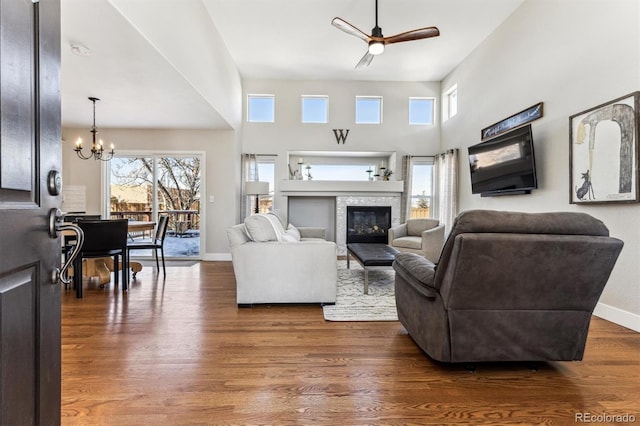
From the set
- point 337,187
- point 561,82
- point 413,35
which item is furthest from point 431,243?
point 413,35

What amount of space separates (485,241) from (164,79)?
3612mm

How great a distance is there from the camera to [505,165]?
4.16 m

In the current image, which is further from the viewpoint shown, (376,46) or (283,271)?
(376,46)

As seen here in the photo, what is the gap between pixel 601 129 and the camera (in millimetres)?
2844

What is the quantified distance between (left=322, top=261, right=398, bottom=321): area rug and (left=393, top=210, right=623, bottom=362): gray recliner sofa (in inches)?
36.6

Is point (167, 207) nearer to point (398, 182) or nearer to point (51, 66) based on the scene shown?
point (398, 182)

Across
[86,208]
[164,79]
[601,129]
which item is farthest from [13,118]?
[86,208]

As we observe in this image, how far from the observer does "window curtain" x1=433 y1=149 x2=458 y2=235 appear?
5.75 meters

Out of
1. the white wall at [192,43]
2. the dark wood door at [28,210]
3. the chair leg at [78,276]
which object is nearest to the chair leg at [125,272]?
the chair leg at [78,276]

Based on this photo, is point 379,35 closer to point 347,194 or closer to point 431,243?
point 431,243

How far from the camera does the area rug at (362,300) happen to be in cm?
277

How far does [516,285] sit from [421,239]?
342 centimetres

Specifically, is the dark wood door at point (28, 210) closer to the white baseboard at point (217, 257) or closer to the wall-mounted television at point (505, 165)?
the wall-mounted television at point (505, 165)

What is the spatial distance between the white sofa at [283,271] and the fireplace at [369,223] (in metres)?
3.51
